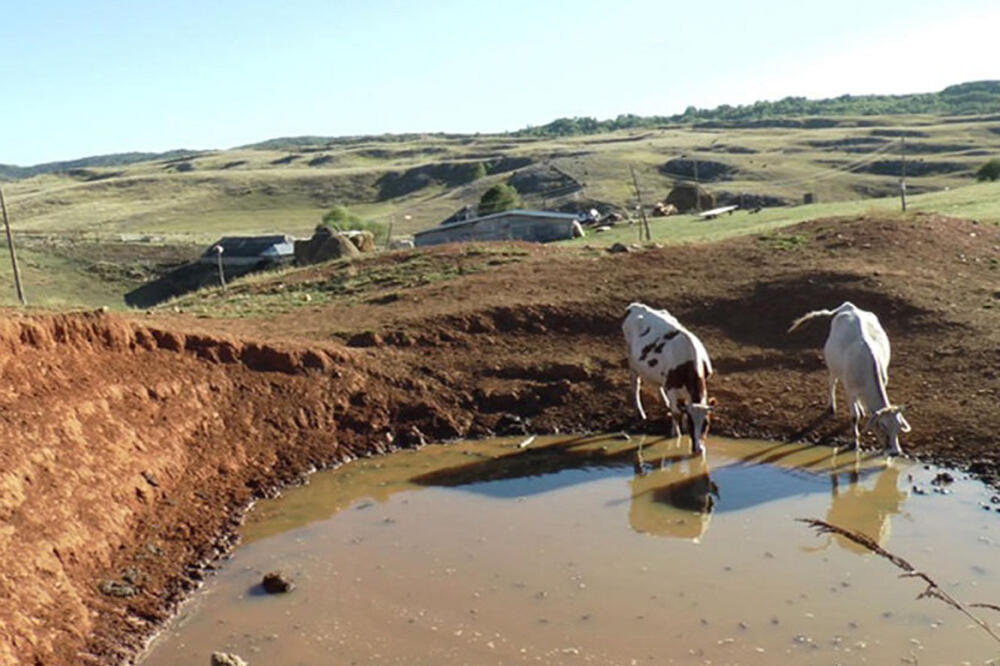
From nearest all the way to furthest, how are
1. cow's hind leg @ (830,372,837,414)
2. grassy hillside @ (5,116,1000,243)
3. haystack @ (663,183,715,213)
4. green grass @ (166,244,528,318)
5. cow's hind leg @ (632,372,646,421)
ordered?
cow's hind leg @ (830,372,837,414), cow's hind leg @ (632,372,646,421), green grass @ (166,244,528,318), haystack @ (663,183,715,213), grassy hillside @ (5,116,1000,243)

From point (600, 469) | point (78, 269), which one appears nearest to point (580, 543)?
point (600, 469)

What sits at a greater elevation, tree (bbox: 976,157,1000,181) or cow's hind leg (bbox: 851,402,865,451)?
tree (bbox: 976,157,1000,181)

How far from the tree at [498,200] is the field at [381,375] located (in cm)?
3173

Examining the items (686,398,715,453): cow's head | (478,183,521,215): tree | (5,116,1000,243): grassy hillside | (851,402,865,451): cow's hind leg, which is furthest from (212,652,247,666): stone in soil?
(478,183,521,215): tree

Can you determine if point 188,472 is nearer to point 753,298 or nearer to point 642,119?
point 753,298

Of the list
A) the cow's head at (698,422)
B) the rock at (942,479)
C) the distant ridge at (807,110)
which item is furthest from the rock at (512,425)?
the distant ridge at (807,110)

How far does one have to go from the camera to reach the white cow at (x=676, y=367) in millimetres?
14645

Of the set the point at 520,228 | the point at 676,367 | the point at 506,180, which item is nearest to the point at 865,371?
the point at 676,367

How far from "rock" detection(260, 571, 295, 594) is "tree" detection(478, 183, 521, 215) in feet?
160

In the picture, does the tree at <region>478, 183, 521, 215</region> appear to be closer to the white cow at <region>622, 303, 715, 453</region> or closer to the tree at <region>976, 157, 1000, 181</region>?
the tree at <region>976, 157, 1000, 181</region>

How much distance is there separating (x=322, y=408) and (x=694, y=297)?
27.0 feet

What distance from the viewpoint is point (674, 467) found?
14656mm

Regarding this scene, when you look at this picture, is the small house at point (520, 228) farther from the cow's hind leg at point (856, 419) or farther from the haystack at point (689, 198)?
the cow's hind leg at point (856, 419)

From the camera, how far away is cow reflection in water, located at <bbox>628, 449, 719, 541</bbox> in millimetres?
12406
